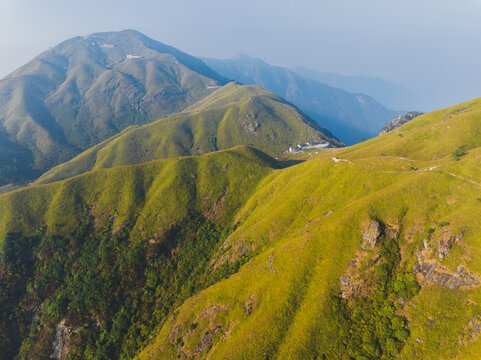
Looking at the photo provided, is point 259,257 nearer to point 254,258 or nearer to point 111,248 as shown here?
point 254,258

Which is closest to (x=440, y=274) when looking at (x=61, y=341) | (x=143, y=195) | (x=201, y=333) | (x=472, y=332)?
(x=472, y=332)

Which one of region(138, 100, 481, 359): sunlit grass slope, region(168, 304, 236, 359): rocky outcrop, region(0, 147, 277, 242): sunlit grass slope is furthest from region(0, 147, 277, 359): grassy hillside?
region(138, 100, 481, 359): sunlit grass slope

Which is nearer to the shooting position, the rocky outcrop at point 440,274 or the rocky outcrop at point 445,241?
the rocky outcrop at point 440,274

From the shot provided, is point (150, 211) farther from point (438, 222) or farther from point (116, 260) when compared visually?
point (438, 222)

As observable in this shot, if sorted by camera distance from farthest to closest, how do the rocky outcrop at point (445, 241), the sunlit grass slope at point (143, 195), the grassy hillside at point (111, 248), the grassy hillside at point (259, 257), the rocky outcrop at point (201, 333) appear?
the sunlit grass slope at point (143, 195) → the grassy hillside at point (111, 248) → the rocky outcrop at point (201, 333) → the rocky outcrop at point (445, 241) → the grassy hillside at point (259, 257)

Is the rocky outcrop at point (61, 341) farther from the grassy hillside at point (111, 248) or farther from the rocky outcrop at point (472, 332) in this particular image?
the rocky outcrop at point (472, 332)

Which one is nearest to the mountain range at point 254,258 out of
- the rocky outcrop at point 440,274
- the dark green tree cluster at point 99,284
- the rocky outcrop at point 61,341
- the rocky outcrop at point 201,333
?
the rocky outcrop at point 440,274

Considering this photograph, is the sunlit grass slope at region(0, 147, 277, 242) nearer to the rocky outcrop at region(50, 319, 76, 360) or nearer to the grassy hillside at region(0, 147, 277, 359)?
the grassy hillside at region(0, 147, 277, 359)

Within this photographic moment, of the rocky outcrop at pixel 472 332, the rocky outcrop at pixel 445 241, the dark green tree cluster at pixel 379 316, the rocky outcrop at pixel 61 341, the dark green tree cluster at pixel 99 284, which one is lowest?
the rocky outcrop at pixel 61 341

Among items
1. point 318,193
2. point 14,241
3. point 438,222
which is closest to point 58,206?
point 14,241
